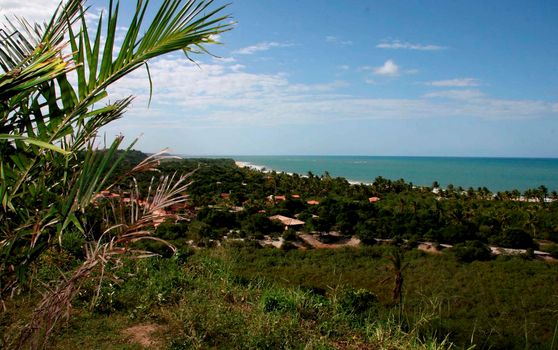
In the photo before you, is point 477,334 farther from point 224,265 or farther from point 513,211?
point 513,211

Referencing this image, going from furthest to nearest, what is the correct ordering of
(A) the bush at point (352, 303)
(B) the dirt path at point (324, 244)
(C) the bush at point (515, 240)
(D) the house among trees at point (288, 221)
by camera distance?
1. (D) the house among trees at point (288, 221)
2. (B) the dirt path at point (324, 244)
3. (C) the bush at point (515, 240)
4. (A) the bush at point (352, 303)

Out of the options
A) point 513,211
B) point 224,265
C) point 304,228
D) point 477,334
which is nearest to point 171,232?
point 304,228

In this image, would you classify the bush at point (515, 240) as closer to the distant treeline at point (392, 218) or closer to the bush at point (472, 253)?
the distant treeline at point (392, 218)

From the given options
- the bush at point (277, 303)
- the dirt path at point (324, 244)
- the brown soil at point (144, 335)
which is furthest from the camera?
the dirt path at point (324, 244)

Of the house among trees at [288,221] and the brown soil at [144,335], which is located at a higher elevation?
the brown soil at [144,335]

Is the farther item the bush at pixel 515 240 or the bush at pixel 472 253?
the bush at pixel 515 240

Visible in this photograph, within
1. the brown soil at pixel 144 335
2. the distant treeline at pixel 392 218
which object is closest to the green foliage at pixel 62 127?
the brown soil at pixel 144 335

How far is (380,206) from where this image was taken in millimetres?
48250

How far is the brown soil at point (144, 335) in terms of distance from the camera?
14.7 ft

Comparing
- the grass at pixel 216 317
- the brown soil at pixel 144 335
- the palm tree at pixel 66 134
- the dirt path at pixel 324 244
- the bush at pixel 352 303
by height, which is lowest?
the dirt path at pixel 324 244

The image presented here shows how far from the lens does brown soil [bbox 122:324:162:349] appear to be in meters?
4.48

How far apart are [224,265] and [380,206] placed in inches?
1692

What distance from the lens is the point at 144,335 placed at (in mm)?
4727

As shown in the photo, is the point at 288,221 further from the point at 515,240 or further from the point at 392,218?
the point at 515,240
